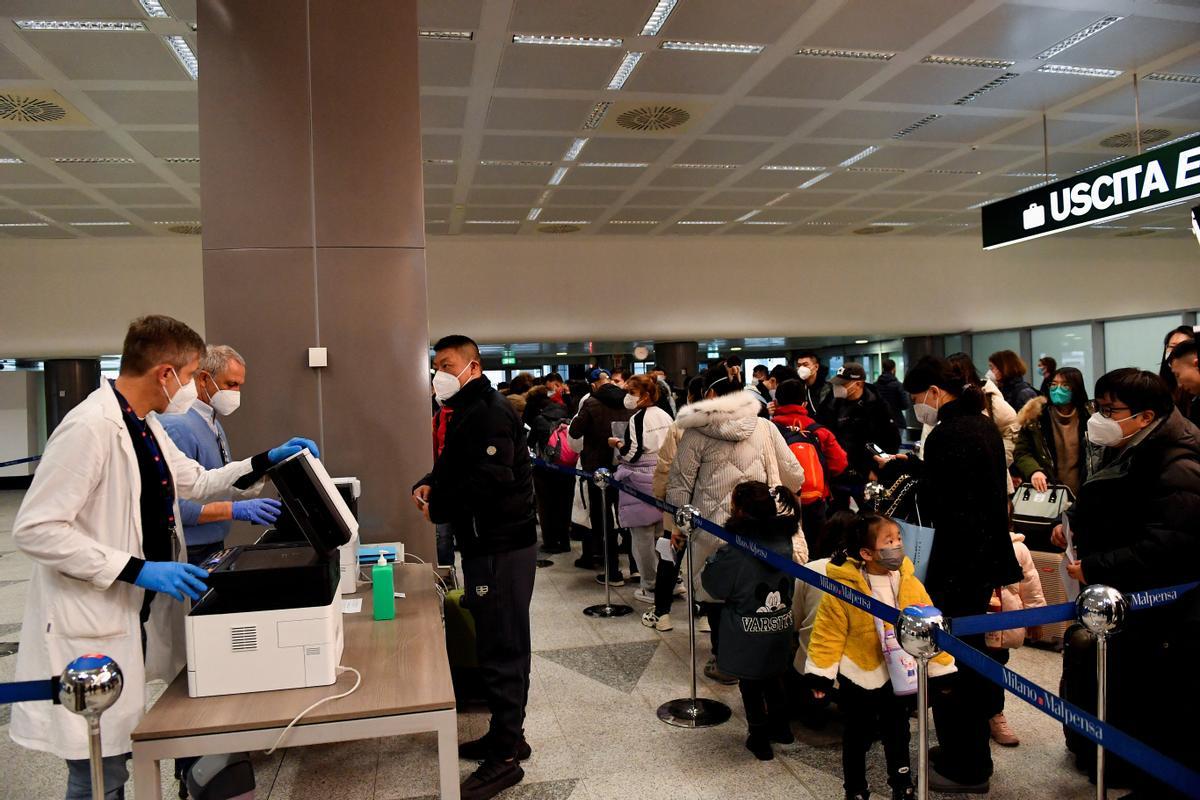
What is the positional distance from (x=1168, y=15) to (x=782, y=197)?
5227mm

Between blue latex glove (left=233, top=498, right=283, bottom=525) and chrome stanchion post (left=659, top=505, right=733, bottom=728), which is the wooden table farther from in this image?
chrome stanchion post (left=659, top=505, right=733, bottom=728)

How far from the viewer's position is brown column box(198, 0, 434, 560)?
4141 millimetres

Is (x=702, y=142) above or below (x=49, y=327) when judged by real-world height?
above

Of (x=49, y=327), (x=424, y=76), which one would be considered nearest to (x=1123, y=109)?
(x=424, y=76)

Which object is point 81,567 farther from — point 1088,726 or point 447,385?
point 1088,726

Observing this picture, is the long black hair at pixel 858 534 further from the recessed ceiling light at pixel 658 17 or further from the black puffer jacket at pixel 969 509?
the recessed ceiling light at pixel 658 17

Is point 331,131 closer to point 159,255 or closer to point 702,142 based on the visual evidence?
point 702,142

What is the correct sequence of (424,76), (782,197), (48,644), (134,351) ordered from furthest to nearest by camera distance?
(782,197) → (424,76) → (134,351) → (48,644)

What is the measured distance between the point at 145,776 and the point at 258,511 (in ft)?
4.07

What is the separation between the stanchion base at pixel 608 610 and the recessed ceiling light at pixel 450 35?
4174mm

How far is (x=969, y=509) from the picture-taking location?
316cm

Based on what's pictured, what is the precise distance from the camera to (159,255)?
39.6 feet

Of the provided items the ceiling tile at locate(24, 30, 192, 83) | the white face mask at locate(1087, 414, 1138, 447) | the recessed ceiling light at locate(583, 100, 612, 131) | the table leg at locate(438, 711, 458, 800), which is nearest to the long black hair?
the white face mask at locate(1087, 414, 1138, 447)

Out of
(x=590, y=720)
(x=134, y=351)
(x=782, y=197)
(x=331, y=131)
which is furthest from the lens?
(x=782, y=197)
